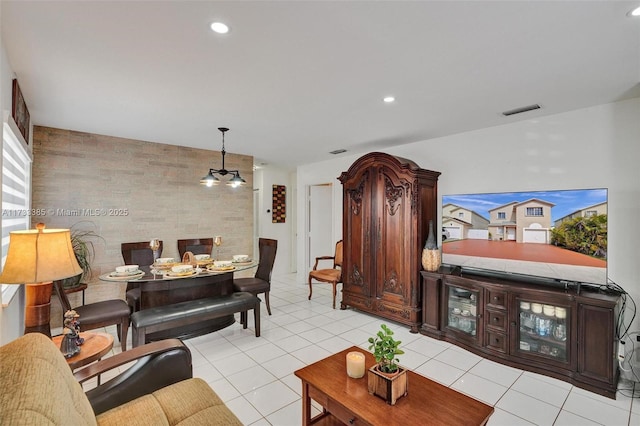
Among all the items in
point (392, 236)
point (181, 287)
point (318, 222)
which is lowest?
point (181, 287)

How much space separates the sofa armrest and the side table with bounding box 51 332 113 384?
167mm

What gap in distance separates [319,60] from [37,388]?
219 cm

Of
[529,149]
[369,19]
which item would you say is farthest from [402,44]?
[529,149]

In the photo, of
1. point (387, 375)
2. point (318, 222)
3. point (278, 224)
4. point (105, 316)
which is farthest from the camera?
point (278, 224)

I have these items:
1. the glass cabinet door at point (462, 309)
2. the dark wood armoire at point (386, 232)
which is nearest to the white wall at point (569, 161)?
the dark wood armoire at point (386, 232)

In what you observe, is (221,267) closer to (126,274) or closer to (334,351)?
(126,274)

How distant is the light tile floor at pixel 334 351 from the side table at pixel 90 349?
2.84 ft

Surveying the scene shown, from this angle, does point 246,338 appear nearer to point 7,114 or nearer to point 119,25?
point 7,114

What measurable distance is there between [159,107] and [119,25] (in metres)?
1.42

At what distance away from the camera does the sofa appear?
89 centimetres

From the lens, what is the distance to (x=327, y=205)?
6.62 metres

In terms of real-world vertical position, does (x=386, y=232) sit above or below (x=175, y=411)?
above

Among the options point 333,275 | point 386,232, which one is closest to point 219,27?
point 386,232

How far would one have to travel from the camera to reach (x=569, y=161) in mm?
3066
